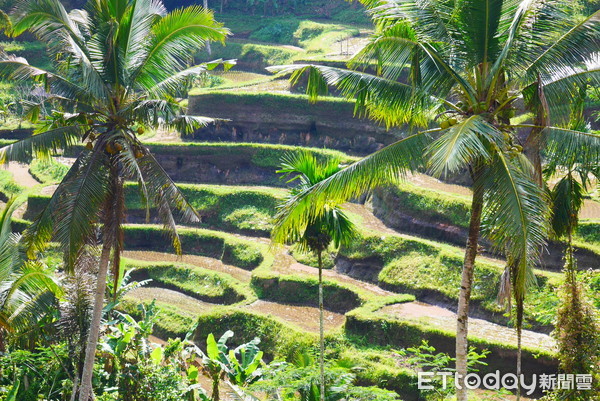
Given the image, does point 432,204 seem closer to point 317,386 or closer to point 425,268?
point 425,268

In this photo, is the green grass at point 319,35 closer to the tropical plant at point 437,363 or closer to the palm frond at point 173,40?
the tropical plant at point 437,363

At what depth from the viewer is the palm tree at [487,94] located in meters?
10.9

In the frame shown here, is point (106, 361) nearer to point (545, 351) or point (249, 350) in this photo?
point (249, 350)

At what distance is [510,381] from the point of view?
2039 centimetres

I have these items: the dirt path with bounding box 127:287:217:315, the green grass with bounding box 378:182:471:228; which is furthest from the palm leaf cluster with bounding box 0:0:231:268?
the green grass with bounding box 378:182:471:228

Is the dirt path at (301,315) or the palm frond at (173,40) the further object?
the dirt path at (301,315)

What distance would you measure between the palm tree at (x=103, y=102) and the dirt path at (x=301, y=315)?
10.6 m

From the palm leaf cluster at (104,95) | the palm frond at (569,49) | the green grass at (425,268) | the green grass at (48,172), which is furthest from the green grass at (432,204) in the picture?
the green grass at (48,172)

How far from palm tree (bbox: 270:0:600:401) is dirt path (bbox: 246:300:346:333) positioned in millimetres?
12209

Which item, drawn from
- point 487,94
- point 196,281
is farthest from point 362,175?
point 196,281

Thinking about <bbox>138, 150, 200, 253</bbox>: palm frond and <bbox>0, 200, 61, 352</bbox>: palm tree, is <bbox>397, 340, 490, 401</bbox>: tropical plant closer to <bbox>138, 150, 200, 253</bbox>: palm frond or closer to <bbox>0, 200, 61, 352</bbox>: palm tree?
<bbox>138, 150, 200, 253</bbox>: palm frond

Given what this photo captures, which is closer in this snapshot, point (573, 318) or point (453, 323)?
point (573, 318)

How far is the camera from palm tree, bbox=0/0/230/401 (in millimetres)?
13664

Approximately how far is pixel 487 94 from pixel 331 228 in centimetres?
463
